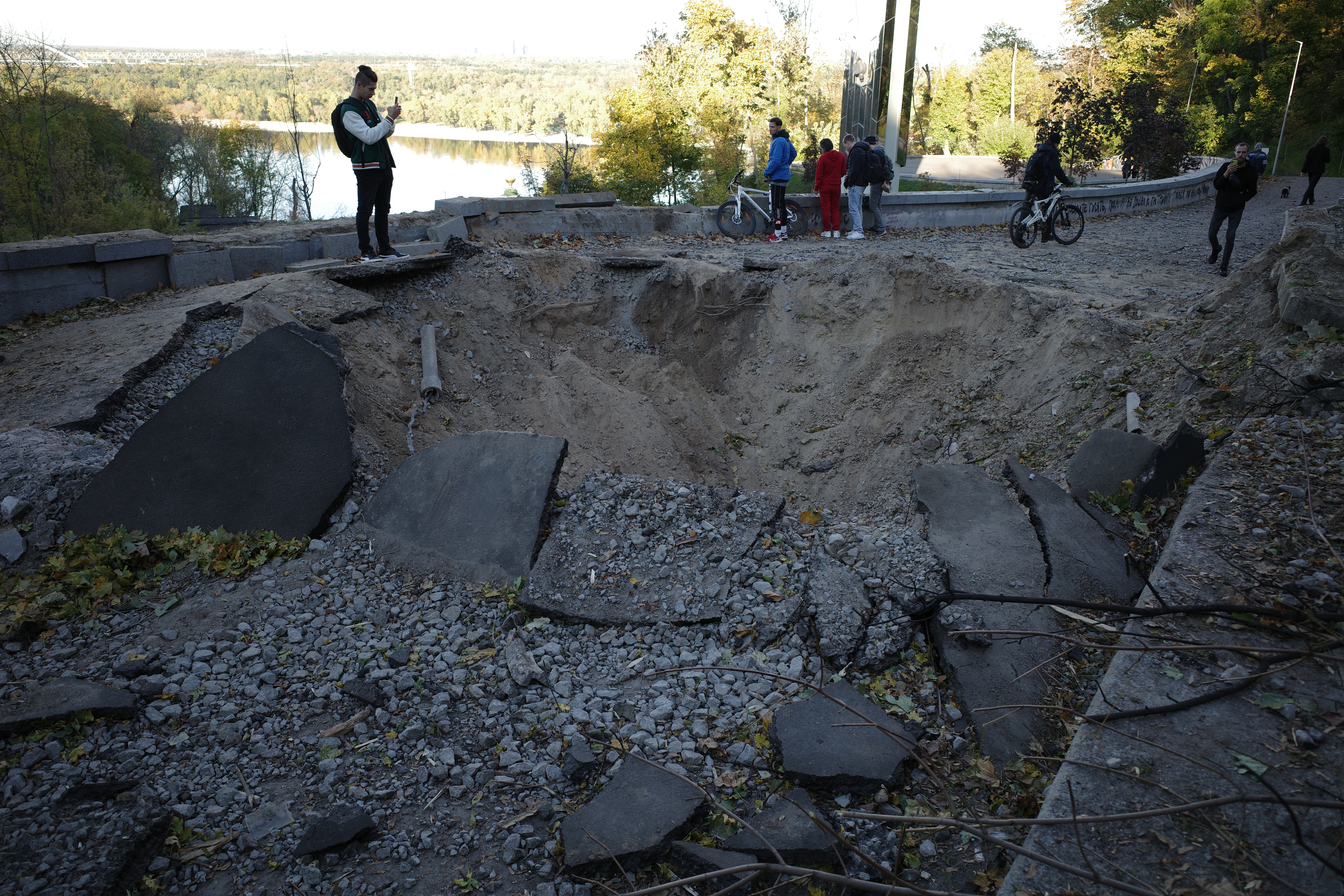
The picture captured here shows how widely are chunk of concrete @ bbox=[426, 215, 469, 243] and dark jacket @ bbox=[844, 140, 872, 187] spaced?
5.82 metres

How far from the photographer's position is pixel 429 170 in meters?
62.9

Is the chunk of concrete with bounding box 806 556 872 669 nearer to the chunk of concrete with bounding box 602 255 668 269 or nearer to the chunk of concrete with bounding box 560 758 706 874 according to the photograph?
the chunk of concrete with bounding box 560 758 706 874

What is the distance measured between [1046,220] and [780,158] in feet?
12.5

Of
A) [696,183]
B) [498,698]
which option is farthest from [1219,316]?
[696,183]

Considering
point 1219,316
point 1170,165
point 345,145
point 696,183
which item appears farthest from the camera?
point 696,183

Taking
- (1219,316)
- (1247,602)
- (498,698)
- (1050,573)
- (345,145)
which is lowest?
(498,698)

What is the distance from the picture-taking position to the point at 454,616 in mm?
3568

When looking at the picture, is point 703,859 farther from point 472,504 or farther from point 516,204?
point 516,204

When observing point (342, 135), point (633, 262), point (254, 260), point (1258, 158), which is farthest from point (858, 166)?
point (1258, 158)

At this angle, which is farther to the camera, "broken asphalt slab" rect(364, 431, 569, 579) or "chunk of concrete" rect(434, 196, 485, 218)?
"chunk of concrete" rect(434, 196, 485, 218)

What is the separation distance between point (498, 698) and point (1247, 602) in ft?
9.39

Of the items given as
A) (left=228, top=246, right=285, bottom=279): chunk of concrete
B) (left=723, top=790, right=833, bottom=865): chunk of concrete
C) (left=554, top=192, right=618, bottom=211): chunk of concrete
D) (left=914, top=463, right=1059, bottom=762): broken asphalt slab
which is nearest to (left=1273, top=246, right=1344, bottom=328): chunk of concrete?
(left=914, top=463, right=1059, bottom=762): broken asphalt slab

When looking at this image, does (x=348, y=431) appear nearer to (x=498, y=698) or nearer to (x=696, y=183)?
(x=498, y=698)

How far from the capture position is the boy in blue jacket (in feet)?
35.9
